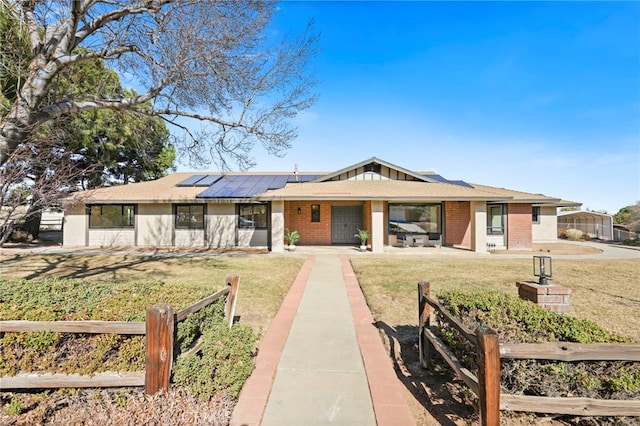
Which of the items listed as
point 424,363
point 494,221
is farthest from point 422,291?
point 494,221

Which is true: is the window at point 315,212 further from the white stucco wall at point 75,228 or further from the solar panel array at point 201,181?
the white stucco wall at point 75,228

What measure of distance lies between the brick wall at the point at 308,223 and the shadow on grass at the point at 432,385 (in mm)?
12443

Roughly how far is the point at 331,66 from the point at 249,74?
3878mm

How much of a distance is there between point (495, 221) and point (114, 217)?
23.0m

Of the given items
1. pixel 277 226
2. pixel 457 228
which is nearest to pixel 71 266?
pixel 277 226

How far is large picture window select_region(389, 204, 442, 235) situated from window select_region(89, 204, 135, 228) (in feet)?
51.3

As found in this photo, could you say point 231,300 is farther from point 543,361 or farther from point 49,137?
point 49,137

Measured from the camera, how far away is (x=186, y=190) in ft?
56.0

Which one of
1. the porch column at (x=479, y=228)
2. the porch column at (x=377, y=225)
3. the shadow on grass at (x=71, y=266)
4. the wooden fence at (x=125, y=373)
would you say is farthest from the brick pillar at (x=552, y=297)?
the porch column at (x=479, y=228)

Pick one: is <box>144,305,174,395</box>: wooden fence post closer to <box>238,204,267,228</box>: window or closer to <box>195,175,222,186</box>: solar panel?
<box>238,204,267,228</box>: window

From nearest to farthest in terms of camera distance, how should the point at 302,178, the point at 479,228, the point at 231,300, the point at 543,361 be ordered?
the point at 543,361 < the point at 231,300 < the point at 479,228 < the point at 302,178

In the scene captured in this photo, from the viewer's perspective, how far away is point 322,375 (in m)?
3.48

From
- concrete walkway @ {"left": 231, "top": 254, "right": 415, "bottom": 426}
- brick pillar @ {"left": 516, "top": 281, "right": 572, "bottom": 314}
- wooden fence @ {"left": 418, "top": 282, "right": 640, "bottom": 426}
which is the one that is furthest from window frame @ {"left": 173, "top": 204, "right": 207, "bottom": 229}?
wooden fence @ {"left": 418, "top": 282, "right": 640, "bottom": 426}

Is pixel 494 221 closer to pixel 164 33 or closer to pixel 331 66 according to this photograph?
pixel 331 66
